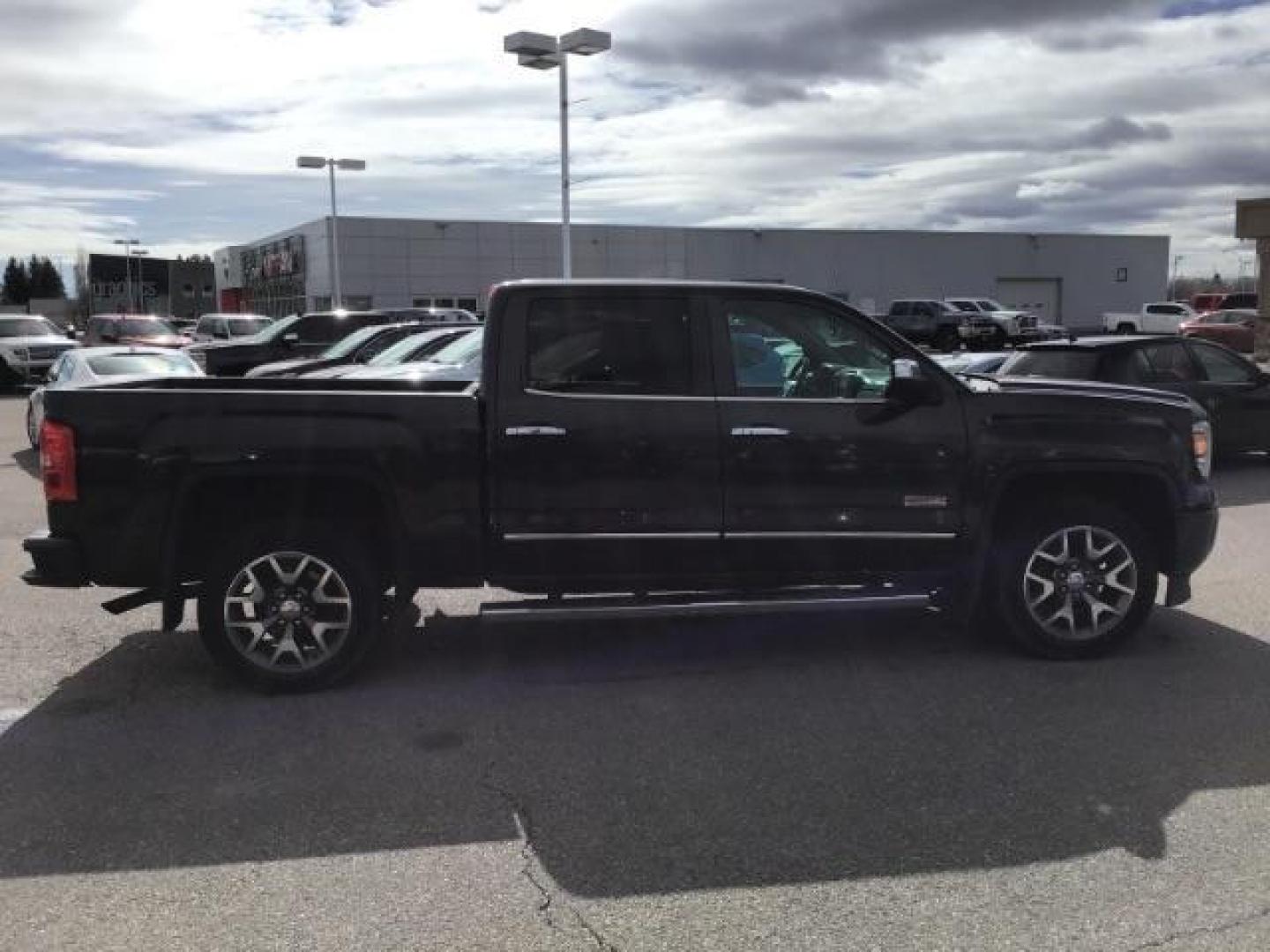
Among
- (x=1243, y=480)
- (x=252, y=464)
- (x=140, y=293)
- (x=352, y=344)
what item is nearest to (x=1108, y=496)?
(x=252, y=464)

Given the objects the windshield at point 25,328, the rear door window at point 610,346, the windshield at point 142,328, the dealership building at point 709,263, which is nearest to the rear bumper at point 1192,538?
the rear door window at point 610,346

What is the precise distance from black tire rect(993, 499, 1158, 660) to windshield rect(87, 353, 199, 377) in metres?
11.8

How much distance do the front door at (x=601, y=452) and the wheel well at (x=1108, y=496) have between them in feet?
5.08

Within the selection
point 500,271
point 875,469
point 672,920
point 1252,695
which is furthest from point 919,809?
point 500,271

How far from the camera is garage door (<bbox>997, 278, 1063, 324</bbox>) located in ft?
216

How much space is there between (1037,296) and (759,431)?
6656cm

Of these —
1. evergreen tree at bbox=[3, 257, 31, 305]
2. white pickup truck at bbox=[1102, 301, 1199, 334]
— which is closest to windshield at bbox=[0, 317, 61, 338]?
white pickup truck at bbox=[1102, 301, 1199, 334]

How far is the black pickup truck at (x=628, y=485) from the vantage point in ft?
16.6

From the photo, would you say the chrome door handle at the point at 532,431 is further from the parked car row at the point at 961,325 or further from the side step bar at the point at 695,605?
the parked car row at the point at 961,325

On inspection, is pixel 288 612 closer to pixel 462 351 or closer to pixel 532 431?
pixel 532 431

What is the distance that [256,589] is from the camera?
16.9 ft

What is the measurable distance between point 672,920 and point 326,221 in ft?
179

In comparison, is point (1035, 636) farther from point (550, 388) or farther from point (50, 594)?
point (50, 594)

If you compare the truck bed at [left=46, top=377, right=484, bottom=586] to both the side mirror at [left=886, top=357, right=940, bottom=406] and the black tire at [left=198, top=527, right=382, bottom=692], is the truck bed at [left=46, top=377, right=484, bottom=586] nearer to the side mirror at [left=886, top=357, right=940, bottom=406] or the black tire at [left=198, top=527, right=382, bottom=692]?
the black tire at [left=198, top=527, right=382, bottom=692]
